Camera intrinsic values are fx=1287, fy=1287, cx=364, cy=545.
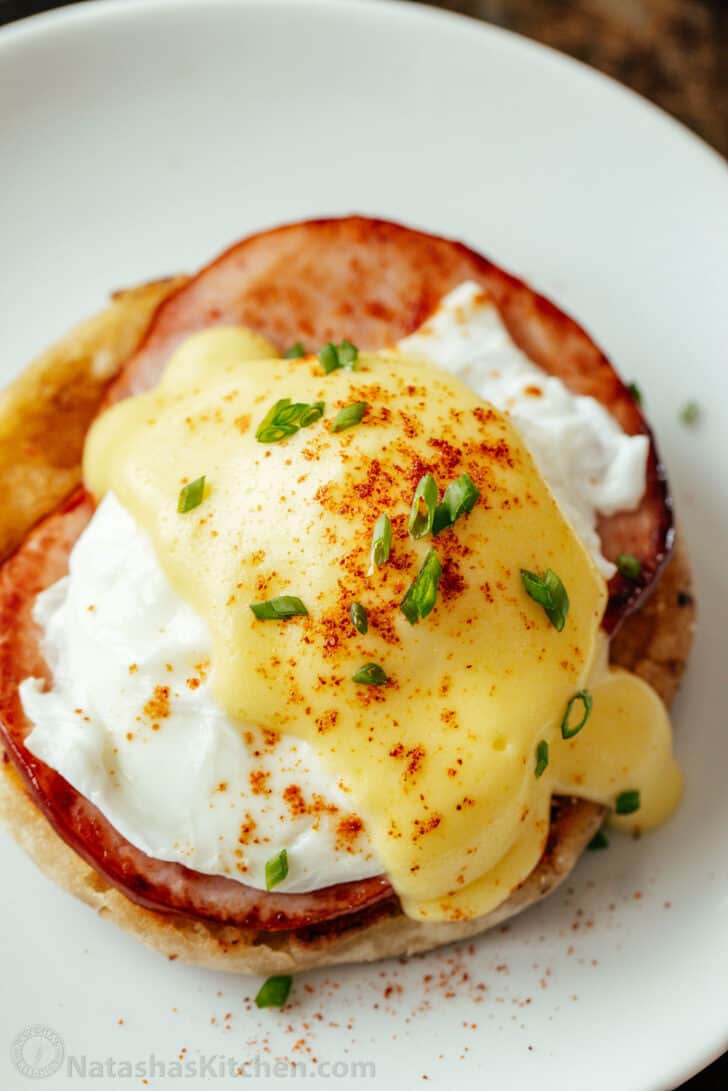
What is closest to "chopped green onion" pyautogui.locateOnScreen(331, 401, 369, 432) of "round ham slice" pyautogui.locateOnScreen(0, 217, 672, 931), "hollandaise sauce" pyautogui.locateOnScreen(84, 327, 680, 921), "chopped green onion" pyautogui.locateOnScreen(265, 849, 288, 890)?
"hollandaise sauce" pyautogui.locateOnScreen(84, 327, 680, 921)

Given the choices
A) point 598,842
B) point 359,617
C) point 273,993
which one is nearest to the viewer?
point 359,617

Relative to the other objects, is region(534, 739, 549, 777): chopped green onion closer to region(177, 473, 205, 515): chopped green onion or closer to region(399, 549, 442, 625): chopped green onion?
region(399, 549, 442, 625): chopped green onion

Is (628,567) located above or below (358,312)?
below

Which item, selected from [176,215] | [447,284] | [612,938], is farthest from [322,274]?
[612,938]

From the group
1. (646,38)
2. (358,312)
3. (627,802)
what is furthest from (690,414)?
(646,38)

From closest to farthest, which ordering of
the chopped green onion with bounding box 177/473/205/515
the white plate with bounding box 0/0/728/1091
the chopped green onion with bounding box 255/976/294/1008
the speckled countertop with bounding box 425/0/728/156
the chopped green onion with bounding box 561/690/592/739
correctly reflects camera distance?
the chopped green onion with bounding box 177/473/205/515 < the chopped green onion with bounding box 561/690/592/739 < the chopped green onion with bounding box 255/976/294/1008 < the white plate with bounding box 0/0/728/1091 < the speckled countertop with bounding box 425/0/728/156
